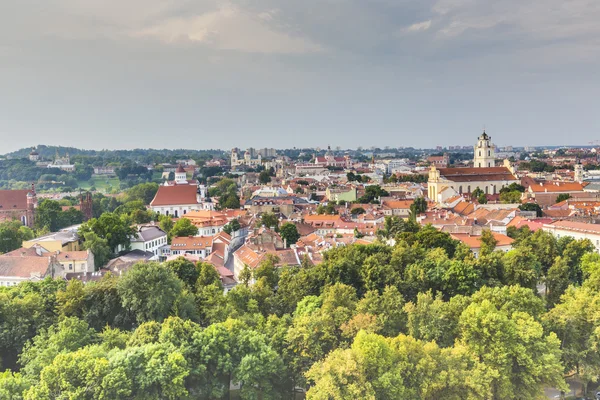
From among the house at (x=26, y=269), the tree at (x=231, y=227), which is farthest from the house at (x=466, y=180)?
the house at (x=26, y=269)

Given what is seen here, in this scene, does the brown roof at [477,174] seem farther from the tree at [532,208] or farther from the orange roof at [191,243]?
the orange roof at [191,243]

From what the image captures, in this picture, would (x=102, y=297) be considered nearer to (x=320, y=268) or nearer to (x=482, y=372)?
(x=320, y=268)

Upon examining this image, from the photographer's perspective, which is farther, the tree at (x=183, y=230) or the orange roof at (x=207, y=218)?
the orange roof at (x=207, y=218)

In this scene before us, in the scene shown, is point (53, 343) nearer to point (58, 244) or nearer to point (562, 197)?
point (58, 244)

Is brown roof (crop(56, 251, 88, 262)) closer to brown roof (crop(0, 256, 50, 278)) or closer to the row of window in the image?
brown roof (crop(0, 256, 50, 278))

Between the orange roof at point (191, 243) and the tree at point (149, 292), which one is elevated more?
the tree at point (149, 292)

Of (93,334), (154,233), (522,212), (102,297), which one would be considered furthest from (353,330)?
(522,212)

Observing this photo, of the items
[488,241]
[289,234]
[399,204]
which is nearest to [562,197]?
[399,204]
